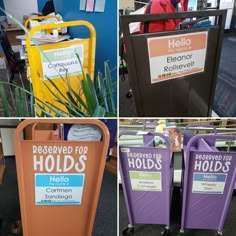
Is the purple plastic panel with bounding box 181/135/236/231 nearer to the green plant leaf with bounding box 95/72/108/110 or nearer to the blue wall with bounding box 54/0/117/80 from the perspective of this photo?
the green plant leaf with bounding box 95/72/108/110

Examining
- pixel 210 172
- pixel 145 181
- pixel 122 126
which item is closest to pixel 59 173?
pixel 122 126

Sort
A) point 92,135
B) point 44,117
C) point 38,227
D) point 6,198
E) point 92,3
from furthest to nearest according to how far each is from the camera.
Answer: point 6,198, point 92,3, point 38,227, point 92,135, point 44,117

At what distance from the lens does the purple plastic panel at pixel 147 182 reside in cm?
155

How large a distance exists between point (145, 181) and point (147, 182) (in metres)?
0.01

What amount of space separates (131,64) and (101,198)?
1617 mm

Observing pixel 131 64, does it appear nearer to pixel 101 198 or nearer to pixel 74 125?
pixel 74 125

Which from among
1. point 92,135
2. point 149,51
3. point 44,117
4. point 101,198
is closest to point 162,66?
point 149,51

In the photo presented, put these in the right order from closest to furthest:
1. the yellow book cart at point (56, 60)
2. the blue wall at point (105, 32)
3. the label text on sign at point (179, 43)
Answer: the label text on sign at point (179, 43) < the yellow book cart at point (56, 60) < the blue wall at point (105, 32)

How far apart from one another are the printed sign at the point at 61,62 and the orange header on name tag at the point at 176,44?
0.59 m

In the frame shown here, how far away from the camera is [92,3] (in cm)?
194

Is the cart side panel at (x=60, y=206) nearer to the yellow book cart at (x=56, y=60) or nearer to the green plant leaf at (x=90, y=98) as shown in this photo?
the green plant leaf at (x=90, y=98)

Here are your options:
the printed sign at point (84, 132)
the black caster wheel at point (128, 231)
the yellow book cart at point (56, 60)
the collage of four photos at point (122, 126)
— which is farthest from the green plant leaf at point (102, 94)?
the black caster wheel at point (128, 231)

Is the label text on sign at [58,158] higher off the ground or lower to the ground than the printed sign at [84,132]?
lower

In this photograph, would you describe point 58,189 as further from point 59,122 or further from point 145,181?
point 145,181
